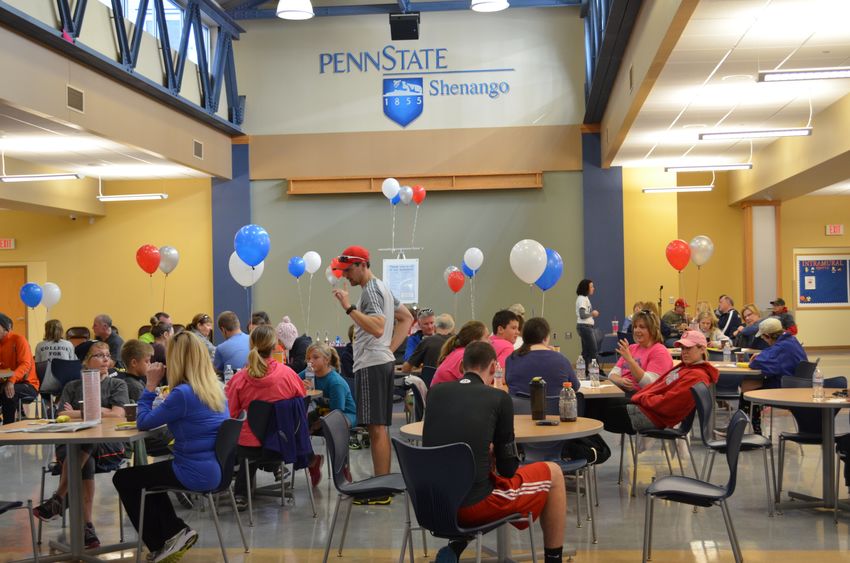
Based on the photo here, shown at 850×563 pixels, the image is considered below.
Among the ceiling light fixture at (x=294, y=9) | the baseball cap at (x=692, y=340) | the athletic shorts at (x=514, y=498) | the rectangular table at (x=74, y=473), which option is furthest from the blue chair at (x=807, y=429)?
the ceiling light fixture at (x=294, y=9)

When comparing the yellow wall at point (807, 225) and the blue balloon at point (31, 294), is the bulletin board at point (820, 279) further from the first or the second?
the blue balloon at point (31, 294)

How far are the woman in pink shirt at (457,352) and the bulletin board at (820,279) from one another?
1391 centimetres

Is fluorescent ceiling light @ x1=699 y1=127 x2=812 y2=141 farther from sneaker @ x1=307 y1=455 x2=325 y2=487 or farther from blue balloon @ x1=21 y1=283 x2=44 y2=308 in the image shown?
blue balloon @ x1=21 y1=283 x2=44 y2=308

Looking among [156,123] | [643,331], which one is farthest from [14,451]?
[643,331]

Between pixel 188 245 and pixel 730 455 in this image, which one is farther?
pixel 188 245

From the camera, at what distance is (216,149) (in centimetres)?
1433

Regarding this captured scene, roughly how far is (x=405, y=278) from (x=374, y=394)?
9002 mm

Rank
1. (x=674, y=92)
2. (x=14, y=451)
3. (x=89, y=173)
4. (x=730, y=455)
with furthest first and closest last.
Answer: (x=89, y=173) < (x=674, y=92) < (x=14, y=451) < (x=730, y=455)

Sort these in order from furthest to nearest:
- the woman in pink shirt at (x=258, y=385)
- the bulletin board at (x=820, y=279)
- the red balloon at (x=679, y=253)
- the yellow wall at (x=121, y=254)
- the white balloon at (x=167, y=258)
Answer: the bulletin board at (x=820, y=279), the yellow wall at (x=121, y=254), the white balloon at (x=167, y=258), the red balloon at (x=679, y=253), the woman in pink shirt at (x=258, y=385)

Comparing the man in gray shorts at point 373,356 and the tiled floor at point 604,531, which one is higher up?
the man in gray shorts at point 373,356

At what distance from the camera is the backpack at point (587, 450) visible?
5.34m

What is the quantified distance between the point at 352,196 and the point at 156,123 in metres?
3.90

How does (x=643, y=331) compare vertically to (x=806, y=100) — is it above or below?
below

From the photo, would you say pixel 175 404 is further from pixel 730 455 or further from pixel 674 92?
pixel 674 92
